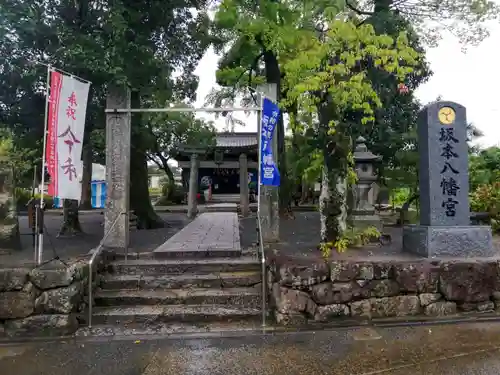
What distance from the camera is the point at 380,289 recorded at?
5129mm

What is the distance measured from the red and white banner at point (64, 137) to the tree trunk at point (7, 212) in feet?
5.54

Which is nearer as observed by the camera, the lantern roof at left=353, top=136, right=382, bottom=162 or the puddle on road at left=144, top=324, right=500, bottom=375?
the puddle on road at left=144, top=324, right=500, bottom=375

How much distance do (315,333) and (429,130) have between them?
3.74 m

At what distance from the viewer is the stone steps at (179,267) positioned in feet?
20.3

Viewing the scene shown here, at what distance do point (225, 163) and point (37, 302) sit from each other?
21136 millimetres

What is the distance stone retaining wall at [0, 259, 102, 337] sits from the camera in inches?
191

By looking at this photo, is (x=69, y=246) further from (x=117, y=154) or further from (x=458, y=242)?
(x=458, y=242)

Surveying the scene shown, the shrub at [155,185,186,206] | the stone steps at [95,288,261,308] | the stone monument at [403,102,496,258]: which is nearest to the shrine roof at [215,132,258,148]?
the shrub at [155,185,186,206]

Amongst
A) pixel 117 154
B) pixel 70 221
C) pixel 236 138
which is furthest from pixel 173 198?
pixel 117 154

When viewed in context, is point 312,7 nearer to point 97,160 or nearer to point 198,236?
point 198,236

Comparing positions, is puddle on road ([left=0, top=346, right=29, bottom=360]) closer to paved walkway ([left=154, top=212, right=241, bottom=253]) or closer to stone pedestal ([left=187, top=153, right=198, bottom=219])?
paved walkway ([left=154, top=212, right=241, bottom=253])

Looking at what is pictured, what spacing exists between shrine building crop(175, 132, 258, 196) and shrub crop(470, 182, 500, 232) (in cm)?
1353

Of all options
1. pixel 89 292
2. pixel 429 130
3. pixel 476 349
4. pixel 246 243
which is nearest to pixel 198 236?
pixel 246 243

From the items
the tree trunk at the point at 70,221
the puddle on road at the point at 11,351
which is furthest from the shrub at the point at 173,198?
the puddle on road at the point at 11,351
